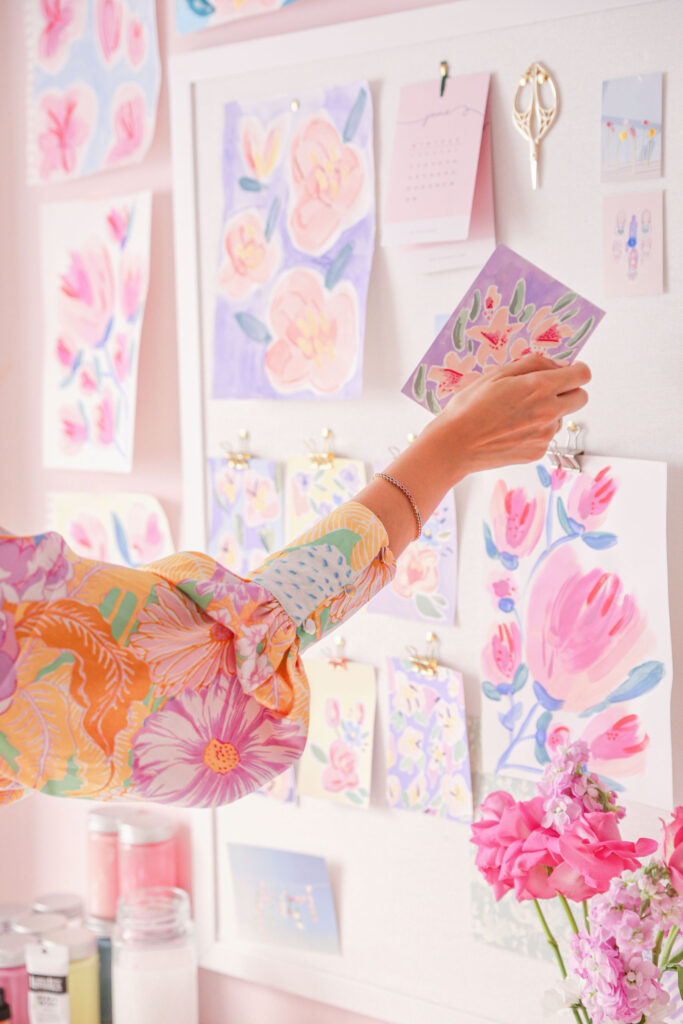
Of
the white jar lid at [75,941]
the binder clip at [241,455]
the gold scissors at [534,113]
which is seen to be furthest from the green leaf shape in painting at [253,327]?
the white jar lid at [75,941]

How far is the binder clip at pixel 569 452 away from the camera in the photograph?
923 mm

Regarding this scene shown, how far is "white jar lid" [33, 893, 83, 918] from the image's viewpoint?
1295mm

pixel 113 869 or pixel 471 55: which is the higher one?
pixel 471 55

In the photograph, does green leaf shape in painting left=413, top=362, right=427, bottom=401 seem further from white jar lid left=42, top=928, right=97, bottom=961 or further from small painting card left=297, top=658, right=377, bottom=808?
white jar lid left=42, top=928, right=97, bottom=961

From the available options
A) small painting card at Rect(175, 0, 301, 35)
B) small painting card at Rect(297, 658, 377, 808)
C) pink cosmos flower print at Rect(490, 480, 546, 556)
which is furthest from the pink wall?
pink cosmos flower print at Rect(490, 480, 546, 556)

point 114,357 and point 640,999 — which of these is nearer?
point 640,999

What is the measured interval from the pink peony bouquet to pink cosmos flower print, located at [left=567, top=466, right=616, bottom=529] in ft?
0.67

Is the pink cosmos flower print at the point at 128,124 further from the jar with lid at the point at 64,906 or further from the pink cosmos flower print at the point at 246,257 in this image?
the jar with lid at the point at 64,906

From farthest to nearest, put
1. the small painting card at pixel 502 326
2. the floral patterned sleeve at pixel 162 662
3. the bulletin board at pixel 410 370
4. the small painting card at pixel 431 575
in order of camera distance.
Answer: the small painting card at pixel 431 575 → the bulletin board at pixel 410 370 → the small painting card at pixel 502 326 → the floral patterned sleeve at pixel 162 662

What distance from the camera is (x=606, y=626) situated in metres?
0.92

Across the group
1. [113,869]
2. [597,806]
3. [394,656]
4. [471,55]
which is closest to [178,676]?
[597,806]

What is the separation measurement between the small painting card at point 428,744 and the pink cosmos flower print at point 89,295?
1.77 feet

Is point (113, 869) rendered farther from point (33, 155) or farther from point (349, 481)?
point (33, 155)

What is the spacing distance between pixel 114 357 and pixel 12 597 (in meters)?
0.69
